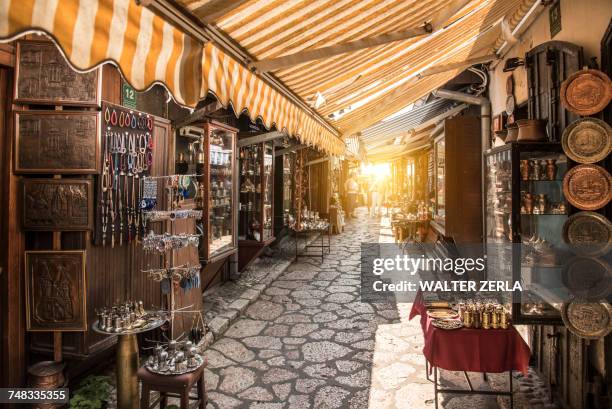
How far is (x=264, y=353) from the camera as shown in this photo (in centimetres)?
525

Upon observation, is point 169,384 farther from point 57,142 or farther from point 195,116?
point 195,116

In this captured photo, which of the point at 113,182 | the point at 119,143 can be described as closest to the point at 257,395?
the point at 113,182

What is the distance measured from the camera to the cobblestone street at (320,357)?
162 inches

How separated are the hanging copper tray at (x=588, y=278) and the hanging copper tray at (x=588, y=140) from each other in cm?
92

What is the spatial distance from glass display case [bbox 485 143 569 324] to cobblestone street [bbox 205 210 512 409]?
1177 millimetres

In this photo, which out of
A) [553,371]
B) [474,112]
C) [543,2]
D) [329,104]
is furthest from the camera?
[474,112]

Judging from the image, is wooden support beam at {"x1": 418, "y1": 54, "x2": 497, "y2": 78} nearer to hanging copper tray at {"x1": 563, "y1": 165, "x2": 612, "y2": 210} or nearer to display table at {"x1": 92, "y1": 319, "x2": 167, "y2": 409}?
hanging copper tray at {"x1": 563, "y1": 165, "x2": 612, "y2": 210}

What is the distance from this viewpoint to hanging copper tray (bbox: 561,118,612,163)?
333 centimetres

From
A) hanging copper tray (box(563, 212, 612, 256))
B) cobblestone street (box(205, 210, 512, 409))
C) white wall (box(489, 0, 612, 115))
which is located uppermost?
white wall (box(489, 0, 612, 115))

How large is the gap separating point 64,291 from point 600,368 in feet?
16.3

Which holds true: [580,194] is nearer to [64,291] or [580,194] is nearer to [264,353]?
[264,353]

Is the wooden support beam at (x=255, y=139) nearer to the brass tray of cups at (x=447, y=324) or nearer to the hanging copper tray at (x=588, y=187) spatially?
the brass tray of cups at (x=447, y=324)

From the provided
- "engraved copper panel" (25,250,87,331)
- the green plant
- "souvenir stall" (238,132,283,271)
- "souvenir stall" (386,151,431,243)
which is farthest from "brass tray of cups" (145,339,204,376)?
"souvenir stall" (386,151,431,243)

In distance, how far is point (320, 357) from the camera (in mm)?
5125
